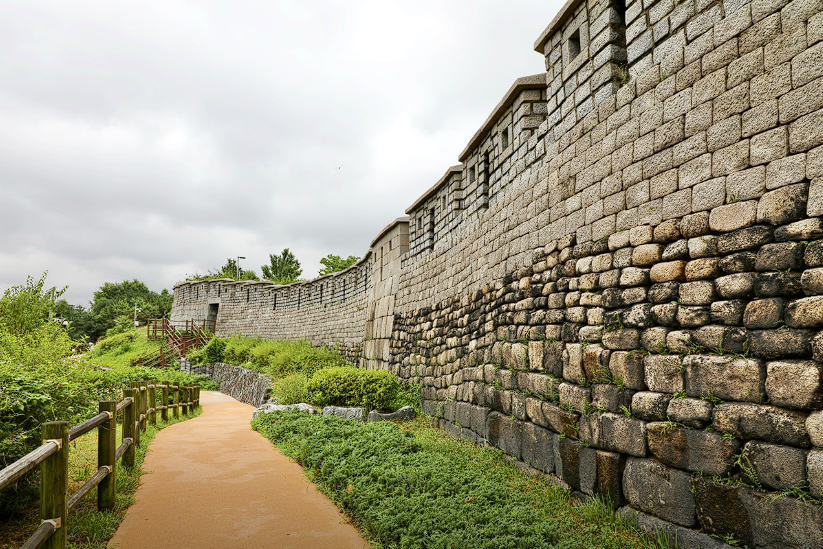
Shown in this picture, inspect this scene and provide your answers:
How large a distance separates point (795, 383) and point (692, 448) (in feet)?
2.76

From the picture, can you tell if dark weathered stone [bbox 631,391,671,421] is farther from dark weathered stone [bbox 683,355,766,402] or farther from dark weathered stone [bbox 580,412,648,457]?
dark weathered stone [bbox 683,355,766,402]

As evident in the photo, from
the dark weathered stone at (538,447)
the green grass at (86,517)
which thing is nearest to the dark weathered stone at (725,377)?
the dark weathered stone at (538,447)

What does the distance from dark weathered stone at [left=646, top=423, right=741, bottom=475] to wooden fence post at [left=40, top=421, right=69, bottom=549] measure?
3974 mm

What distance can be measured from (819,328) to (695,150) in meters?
1.52

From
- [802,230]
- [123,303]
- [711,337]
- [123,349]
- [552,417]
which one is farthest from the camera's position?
[123,303]

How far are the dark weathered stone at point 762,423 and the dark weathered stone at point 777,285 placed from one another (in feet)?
2.23

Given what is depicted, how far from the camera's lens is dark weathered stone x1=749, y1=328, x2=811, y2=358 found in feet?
9.93

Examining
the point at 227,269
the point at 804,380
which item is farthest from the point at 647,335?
A: the point at 227,269

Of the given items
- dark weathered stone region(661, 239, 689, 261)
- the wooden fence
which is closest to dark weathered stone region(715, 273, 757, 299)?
dark weathered stone region(661, 239, 689, 261)

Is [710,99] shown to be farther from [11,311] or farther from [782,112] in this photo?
[11,311]

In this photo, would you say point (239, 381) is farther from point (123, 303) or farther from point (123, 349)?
point (123, 303)

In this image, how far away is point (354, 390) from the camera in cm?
973

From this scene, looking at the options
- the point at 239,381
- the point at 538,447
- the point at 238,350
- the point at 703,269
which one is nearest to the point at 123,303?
the point at 238,350

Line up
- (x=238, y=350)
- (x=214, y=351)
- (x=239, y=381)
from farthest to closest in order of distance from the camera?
1. (x=214, y=351)
2. (x=238, y=350)
3. (x=239, y=381)
